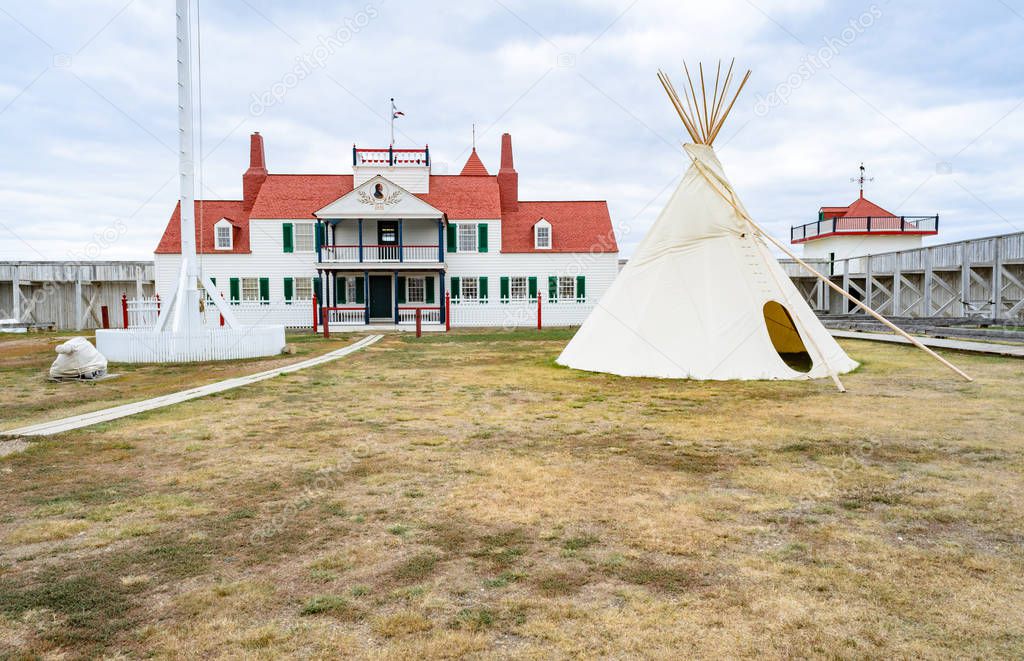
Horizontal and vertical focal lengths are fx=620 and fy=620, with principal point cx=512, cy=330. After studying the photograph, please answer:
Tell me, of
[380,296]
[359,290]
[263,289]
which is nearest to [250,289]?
[263,289]

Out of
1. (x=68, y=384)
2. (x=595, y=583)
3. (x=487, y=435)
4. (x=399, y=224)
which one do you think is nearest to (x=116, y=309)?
(x=399, y=224)

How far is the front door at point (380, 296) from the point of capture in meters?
31.7

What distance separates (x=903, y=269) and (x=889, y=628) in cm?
3052

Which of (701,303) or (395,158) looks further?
(395,158)

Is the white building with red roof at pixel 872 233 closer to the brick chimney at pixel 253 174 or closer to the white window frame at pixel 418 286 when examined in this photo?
the white window frame at pixel 418 286

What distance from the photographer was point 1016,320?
20766 mm

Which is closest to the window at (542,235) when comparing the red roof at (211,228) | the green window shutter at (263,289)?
the green window shutter at (263,289)

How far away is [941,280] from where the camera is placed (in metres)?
26.9

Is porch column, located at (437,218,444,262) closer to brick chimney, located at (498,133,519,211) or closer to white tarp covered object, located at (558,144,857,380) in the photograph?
brick chimney, located at (498,133,519,211)

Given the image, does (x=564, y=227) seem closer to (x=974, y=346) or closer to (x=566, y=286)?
(x=566, y=286)

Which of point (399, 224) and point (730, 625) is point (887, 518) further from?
point (399, 224)

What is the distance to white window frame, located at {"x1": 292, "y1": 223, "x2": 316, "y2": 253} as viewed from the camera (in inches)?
1243

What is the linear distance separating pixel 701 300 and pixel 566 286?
846 inches


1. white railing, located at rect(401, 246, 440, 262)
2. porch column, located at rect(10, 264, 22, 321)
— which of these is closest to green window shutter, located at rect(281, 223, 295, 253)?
white railing, located at rect(401, 246, 440, 262)
